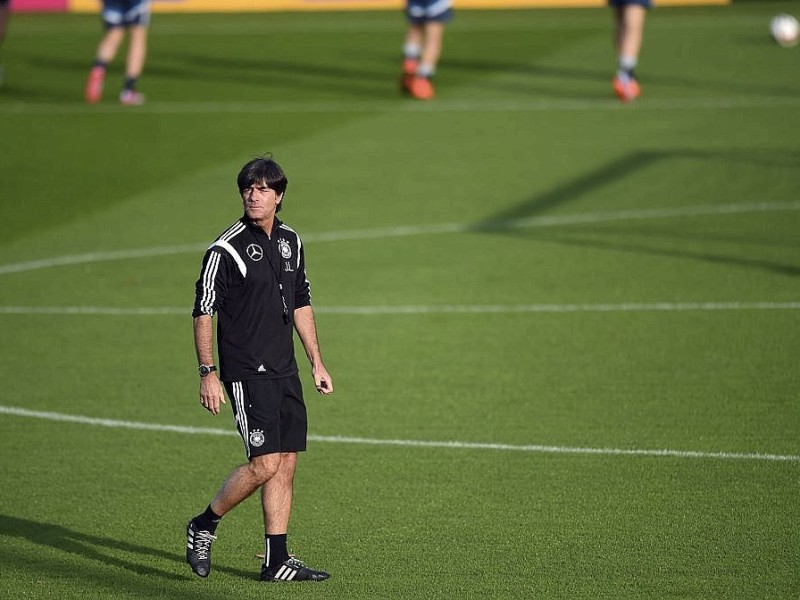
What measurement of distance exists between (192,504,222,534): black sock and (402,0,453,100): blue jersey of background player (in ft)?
42.8

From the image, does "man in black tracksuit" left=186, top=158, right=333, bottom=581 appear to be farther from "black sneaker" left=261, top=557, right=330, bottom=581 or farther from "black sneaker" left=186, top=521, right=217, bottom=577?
"black sneaker" left=186, top=521, right=217, bottom=577

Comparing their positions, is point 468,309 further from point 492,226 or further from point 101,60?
point 101,60

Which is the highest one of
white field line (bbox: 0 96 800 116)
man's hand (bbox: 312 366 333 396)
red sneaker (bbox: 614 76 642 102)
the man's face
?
red sneaker (bbox: 614 76 642 102)

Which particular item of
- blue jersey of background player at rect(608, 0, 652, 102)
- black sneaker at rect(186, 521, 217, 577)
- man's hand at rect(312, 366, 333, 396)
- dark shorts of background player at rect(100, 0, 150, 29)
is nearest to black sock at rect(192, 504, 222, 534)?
black sneaker at rect(186, 521, 217, 577)

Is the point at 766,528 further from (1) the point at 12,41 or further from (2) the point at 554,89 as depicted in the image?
(1) the point at 12,41

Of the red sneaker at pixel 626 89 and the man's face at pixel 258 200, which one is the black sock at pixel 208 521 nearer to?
the man's face at pixel 258 200

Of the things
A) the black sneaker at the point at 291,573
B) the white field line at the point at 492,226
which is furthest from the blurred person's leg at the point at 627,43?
the black sneaker at the point at 291,573

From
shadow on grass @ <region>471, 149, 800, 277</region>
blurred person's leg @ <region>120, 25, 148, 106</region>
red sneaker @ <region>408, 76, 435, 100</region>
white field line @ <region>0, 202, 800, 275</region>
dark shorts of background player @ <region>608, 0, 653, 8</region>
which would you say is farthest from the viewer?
red sneaker @ <region>408, 76, 435, 100</region>

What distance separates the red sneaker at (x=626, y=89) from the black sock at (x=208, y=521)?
13.0 metres

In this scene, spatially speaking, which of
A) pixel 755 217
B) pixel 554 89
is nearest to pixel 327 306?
pixel 755 217

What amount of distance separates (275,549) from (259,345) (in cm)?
84

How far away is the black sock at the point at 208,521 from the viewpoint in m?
6.39

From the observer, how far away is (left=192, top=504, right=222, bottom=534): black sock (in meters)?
6.39

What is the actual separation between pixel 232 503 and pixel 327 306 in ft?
16.1
